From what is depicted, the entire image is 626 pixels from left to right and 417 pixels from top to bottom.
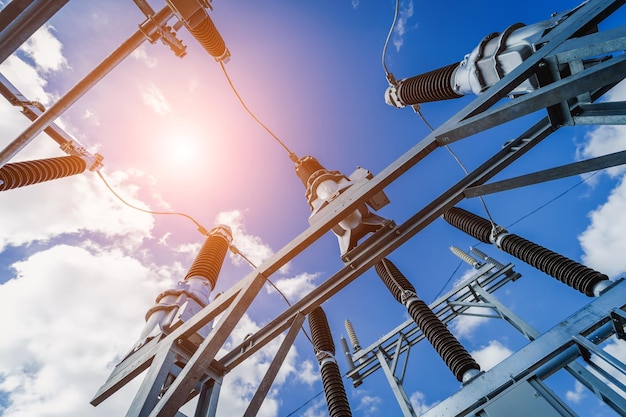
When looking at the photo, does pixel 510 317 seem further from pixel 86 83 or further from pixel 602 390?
pixel 86 83

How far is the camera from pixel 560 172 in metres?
3.54

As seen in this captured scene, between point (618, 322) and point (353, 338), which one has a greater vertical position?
point (353, 338)

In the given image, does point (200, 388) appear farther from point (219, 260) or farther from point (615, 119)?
point (615, 119)

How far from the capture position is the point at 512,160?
4754 mm

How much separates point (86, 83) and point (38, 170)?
4.27 metres

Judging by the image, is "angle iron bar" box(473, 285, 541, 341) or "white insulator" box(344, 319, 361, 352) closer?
"angle iron bar" box(473, 285, 541, 341)

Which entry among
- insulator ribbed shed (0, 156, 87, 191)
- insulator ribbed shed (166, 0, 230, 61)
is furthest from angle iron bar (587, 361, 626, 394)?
insulator ribbed shed (0, 156, 87, 191)

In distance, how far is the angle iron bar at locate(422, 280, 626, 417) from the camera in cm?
490

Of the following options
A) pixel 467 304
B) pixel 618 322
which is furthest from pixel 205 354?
pixel 467 304

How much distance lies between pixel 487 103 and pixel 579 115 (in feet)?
3.53

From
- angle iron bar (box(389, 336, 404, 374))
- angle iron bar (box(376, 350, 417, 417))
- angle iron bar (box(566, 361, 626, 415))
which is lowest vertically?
angle iron bar (box(566, 361, 626, 415))

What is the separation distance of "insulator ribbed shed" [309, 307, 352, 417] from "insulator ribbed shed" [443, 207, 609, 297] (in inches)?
185

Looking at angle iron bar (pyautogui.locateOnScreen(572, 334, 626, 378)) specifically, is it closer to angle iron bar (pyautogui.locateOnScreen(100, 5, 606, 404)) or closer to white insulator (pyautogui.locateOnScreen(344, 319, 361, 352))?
angle iron bar (pyautogui.locateOnScreen(100, 5, 606, 404))

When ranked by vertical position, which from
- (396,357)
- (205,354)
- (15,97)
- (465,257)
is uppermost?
(15,97)
